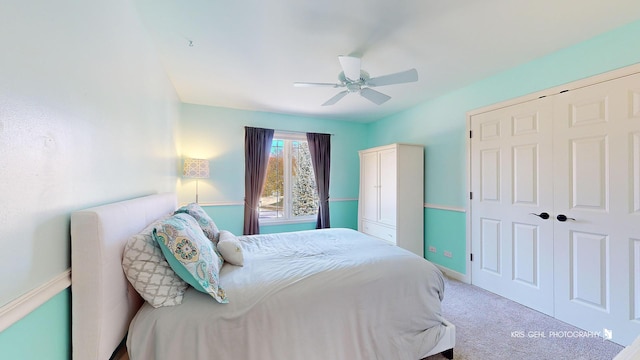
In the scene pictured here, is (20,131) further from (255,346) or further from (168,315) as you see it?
(255,346)

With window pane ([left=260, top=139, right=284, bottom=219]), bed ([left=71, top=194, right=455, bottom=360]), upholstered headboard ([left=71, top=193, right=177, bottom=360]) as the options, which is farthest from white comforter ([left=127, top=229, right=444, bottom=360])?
window pane ([left=260, top=139, right=284, bottom=219])

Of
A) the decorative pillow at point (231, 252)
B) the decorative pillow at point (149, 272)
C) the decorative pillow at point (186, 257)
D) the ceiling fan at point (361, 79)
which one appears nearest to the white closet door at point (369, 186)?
the ceiling fan at point (361, 79)

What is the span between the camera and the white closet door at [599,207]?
1900 mm

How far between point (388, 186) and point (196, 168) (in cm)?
280

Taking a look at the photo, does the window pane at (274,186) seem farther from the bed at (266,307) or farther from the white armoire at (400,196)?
the bed at (266,307)

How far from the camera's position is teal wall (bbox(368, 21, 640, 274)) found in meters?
2.04

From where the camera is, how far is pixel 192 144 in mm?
3820

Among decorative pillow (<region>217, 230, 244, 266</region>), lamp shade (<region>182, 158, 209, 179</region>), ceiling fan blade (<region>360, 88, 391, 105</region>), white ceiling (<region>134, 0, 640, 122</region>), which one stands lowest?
decorative pillow (<region>217, 230, 244, 266</region>)

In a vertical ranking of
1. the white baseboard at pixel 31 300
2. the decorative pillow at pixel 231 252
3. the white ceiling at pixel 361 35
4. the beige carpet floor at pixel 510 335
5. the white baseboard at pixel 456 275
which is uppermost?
the white ceiling at pixel 361 35

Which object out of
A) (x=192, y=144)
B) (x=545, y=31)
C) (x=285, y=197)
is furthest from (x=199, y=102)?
(x=545, y=31)

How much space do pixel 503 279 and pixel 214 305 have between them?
298cm

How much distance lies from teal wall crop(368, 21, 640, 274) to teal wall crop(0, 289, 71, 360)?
3.59 m

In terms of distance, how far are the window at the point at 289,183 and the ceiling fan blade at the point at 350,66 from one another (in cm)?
229

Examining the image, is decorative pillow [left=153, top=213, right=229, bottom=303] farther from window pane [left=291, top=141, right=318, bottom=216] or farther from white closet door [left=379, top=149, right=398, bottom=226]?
window pane [left=291, top=141, right=318, bottom=216]
